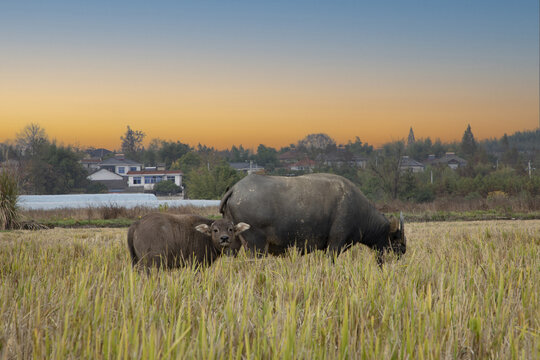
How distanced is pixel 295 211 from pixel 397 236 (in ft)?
7.18

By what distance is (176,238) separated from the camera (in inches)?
264

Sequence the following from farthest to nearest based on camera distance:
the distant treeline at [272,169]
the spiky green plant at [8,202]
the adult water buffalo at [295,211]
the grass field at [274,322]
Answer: the distant treeline at [272,169] → the spiky green plant at [8,202] → the adult water buffalo at [295,211] → the grass field at [274,322]

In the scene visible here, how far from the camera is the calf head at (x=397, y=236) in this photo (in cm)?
850

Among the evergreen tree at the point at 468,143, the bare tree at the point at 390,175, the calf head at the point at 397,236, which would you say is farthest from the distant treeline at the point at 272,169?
the evergreen tree at the point at 468,143

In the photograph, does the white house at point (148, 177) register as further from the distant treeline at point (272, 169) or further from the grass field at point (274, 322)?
the grass field at point (274, 322)

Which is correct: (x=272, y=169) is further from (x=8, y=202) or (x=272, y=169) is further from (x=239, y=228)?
(x=239, y=228)

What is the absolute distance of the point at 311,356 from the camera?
2932 millimetres

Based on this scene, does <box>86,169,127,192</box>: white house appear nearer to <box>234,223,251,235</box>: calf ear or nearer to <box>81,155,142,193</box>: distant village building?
<box>81,155,142,193</box>: distant village building

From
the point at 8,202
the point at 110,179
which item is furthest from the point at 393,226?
the point at 110,179

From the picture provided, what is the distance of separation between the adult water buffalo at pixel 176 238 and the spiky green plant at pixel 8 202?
10.7 metres

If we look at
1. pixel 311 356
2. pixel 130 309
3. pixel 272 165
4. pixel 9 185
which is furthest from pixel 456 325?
pixel 272 165

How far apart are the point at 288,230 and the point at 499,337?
444cm

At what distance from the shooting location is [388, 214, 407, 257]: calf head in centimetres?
850

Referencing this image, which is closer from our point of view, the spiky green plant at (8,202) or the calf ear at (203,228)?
the calf ear at (203,228)
